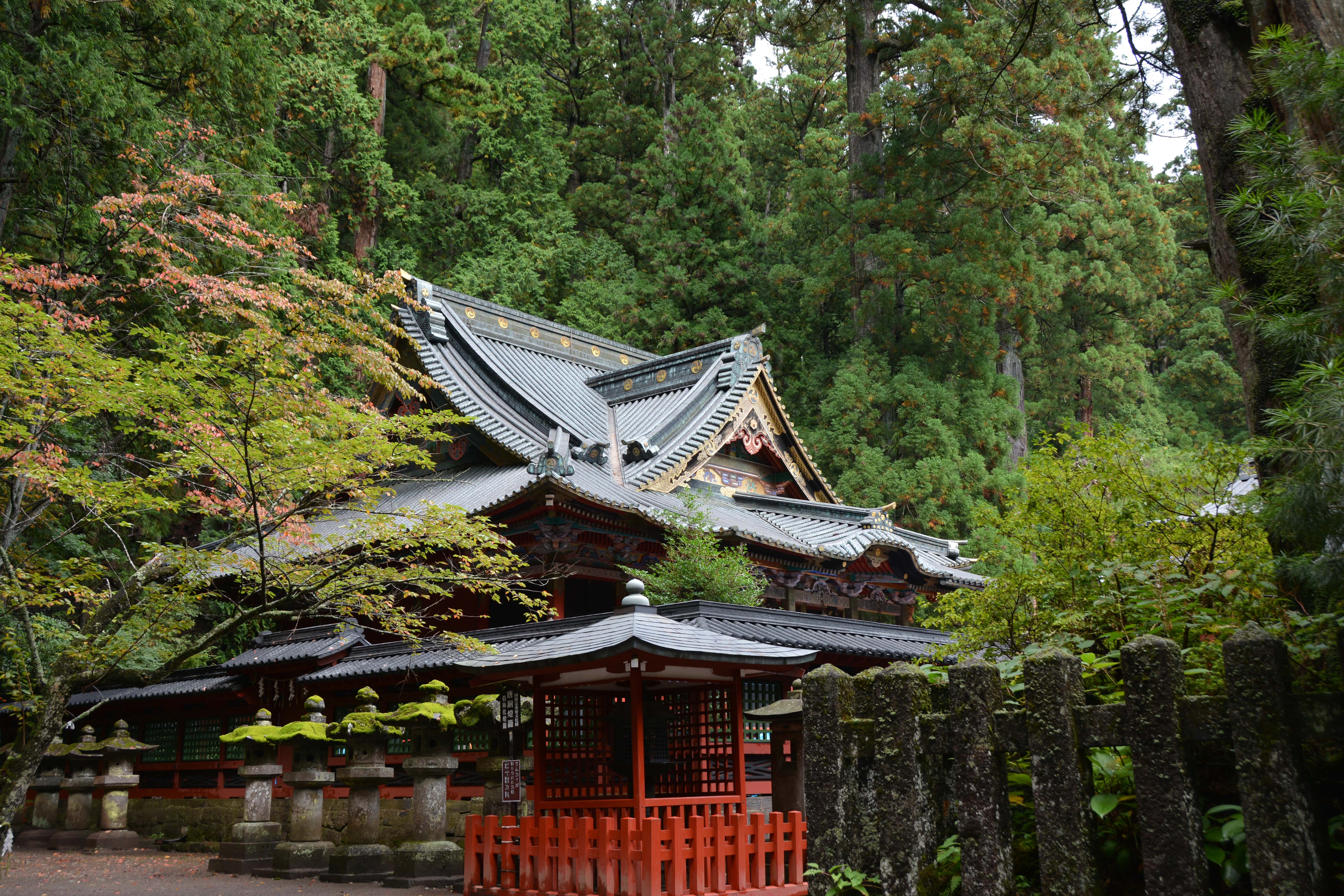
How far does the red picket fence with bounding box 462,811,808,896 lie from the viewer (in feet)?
26.6

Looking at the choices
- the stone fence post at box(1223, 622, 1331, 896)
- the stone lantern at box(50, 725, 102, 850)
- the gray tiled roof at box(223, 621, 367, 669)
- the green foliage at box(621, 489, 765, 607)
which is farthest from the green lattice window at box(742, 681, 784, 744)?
the stone lantern at box(50, 725, 102, 850)

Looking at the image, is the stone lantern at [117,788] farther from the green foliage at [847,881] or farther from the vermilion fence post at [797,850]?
the green foliage at [847,881]

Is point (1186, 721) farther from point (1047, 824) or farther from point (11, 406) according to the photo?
point (11, 406)

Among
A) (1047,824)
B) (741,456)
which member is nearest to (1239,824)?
(1047,824)

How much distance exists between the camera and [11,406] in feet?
33.2

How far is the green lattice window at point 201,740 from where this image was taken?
52.7ft

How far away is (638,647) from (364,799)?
15.8 feet

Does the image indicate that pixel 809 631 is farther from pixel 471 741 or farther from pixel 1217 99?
pixel 1217 99

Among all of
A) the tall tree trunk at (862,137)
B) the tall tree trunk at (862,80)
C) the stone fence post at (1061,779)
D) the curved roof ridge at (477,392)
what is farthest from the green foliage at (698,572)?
the tall tree trunk at (862,80)

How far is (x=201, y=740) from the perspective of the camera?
53.4ft

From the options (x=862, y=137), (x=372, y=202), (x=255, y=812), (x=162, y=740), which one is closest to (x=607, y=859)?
(x=255, y=812)

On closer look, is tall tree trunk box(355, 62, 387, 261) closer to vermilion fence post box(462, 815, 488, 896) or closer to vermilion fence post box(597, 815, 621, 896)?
vermilion fence post box(462, 815, 488, 896)

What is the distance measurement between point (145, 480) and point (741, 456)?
12710mm

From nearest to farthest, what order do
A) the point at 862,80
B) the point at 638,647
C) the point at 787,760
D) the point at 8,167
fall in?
the point at 638,647
the point at 787,760
the point at 8,167
the point at 862,80
